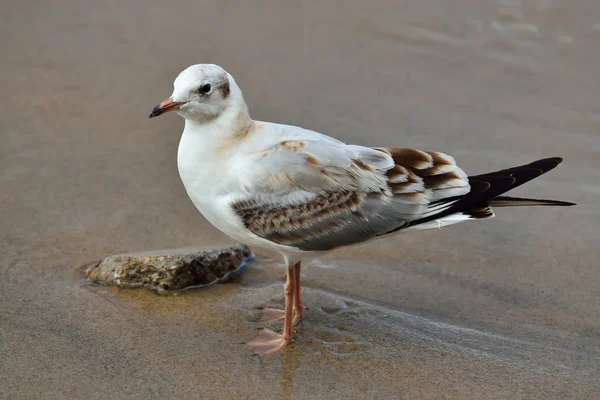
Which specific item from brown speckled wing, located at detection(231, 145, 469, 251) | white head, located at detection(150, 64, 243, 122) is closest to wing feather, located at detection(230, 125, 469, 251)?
brown speckled wing, located at detection(231, 145, 469, 251)

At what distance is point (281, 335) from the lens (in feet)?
15.2

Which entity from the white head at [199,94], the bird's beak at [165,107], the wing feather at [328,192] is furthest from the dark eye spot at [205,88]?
the wing feather at [328,192]

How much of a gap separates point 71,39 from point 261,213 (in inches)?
153

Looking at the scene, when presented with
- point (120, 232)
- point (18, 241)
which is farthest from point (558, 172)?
point (18, 241)

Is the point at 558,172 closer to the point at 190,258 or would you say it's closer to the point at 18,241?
the point at 190,258

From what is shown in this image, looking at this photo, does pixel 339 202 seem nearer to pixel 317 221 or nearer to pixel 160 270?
pixel 317 221

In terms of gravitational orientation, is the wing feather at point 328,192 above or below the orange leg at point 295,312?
above

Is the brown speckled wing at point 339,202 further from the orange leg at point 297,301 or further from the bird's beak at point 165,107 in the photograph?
the bird's beak at point 165,107

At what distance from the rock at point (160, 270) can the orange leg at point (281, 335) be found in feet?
1.78

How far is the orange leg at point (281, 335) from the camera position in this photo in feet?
14.7

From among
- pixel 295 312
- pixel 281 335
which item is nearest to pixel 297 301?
pixel 295 312

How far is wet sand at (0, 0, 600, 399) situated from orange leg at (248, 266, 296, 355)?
61 millimetres

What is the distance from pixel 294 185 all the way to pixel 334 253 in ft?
3.63

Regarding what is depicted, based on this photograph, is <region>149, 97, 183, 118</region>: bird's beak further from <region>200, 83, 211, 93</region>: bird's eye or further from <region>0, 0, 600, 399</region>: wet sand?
<region>0, 0, 600, 399</region>: wet sand
